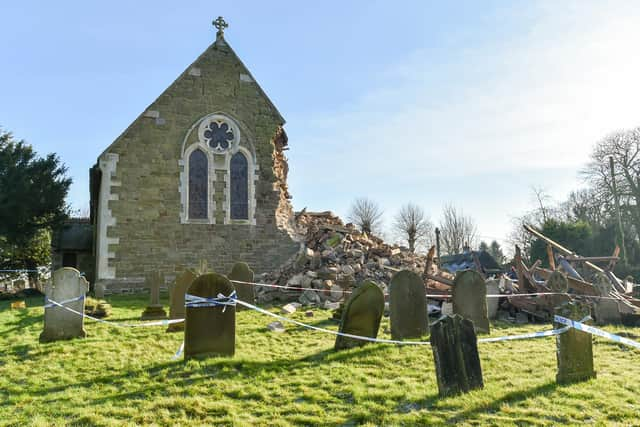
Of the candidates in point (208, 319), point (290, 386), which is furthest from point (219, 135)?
point (290, 386)

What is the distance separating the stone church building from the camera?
15352 millimetres

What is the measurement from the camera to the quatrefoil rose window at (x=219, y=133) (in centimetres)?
1669

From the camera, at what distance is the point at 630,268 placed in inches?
1004

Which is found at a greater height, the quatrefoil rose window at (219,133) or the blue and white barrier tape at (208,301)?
the quatrefoil rose window at (219,133)

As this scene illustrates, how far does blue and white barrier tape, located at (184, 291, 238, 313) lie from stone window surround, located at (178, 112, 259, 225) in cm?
1002

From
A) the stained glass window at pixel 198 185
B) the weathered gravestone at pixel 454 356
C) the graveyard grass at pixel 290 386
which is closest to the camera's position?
the graveyard grass at pixel 290 386

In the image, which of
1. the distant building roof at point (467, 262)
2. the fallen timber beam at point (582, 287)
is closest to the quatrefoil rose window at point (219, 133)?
the fallen timber beam at point (582, 287)

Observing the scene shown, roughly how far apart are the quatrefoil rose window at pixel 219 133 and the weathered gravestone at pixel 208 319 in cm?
1094

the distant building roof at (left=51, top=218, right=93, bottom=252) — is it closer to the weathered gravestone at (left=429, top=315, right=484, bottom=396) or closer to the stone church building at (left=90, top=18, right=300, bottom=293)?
the stone church building at (left=90, top=18, right=300, bottom=293)

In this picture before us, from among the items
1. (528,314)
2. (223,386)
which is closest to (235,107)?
(528,314)

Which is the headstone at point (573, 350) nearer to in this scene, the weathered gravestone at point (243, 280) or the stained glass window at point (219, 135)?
the weathered gravestone at point (243, 280)

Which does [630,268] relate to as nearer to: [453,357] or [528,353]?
[528,353]

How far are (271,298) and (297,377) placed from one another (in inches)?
322

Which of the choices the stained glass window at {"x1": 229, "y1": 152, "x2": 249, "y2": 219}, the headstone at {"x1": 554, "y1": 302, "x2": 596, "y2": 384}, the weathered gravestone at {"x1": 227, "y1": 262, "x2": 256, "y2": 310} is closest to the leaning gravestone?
the weathered gravestone at {"x1": 227, "y1": 262, "x2": 256, "y2": 310}
